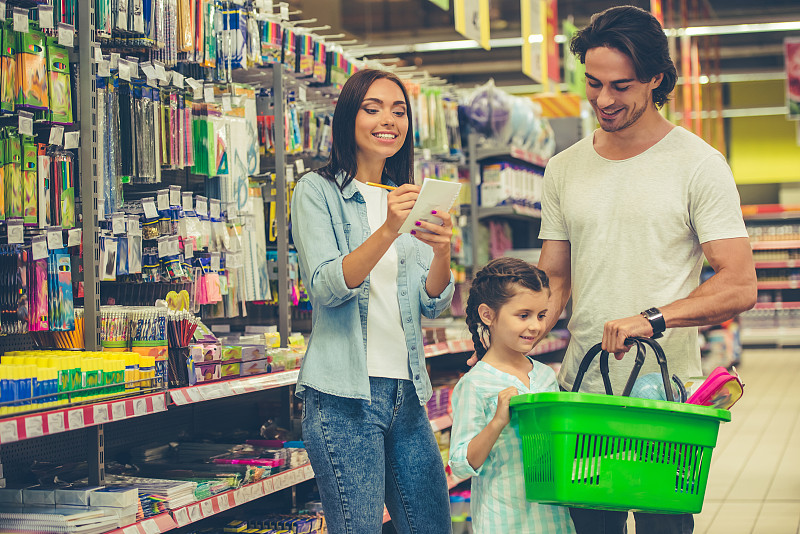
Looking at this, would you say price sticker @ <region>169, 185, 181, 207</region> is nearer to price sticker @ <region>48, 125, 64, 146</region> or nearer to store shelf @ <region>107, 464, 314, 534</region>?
price sticker @ <region>48, 125, 64, 146</region>

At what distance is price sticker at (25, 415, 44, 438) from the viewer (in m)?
2.24

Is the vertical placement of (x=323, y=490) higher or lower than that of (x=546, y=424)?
lower

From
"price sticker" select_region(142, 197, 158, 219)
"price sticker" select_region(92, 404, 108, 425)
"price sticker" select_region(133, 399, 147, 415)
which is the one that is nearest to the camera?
"price sticker" select_region(92, 404, 108, 425)

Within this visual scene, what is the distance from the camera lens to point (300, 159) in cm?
423

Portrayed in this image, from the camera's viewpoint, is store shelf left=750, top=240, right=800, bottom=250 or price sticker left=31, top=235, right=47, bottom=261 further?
store shelf left=750, top=240, right=800, bottom=250

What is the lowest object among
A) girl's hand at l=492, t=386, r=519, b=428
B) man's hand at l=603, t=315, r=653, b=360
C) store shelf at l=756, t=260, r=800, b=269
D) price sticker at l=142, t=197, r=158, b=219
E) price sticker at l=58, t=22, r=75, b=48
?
store shelf at l=756, t=260, r=800, b=269

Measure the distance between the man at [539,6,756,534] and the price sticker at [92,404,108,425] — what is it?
1.23 meters

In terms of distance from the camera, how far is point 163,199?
327 centimetres

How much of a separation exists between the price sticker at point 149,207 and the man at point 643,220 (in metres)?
1.45

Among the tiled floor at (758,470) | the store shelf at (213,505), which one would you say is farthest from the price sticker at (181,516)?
the tiled floor at (758,470)

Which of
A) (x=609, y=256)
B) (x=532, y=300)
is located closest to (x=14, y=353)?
(x=532, y=300)

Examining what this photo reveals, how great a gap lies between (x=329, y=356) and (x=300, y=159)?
6.75ft

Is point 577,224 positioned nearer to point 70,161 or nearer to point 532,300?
point 532,300

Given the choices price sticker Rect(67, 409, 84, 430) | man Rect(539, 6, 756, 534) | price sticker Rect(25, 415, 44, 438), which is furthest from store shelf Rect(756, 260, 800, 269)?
price sticker Rect(25, 415, 44, 438)
